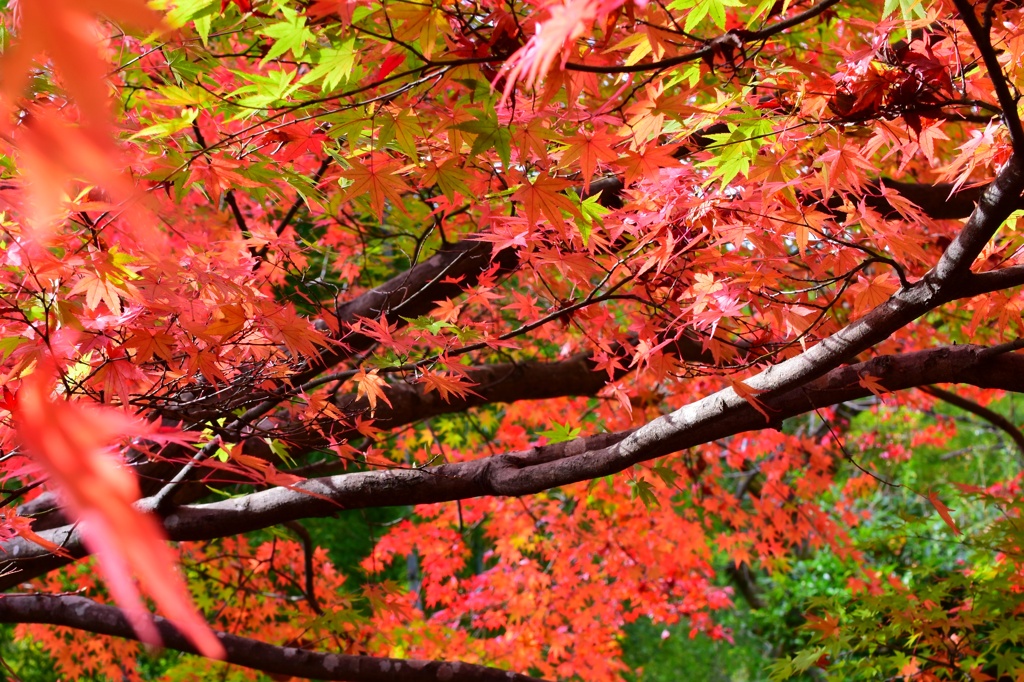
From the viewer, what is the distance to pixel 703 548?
20.0 ft

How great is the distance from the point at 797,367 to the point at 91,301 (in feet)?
5.00

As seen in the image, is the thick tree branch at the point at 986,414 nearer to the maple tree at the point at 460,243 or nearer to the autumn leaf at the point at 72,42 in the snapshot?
the maple tree at the point at 460,243

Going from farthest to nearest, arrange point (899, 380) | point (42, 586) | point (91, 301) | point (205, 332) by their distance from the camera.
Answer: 1. point (42, 586)
2. point (899, 380)
3. point (205, 332)
4. point (91, 301)

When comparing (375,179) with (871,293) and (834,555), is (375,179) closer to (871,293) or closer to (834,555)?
(871,293)

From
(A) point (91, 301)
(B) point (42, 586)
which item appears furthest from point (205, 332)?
(B) point (42, 586)

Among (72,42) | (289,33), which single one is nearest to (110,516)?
(72,42)

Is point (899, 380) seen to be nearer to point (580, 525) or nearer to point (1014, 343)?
point (1014, 343)

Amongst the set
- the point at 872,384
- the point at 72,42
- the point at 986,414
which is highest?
the point at 986,414

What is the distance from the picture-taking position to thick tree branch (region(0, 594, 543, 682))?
2.70 meters

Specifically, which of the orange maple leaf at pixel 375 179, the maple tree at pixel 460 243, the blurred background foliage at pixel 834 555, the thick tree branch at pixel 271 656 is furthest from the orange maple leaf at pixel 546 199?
the blurred background foliage at pixel 834 555

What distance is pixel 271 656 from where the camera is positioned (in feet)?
9.49

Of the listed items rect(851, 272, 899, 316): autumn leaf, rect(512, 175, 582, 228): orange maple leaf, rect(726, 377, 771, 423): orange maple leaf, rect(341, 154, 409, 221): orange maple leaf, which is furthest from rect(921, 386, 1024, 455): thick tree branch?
rect(341, 154, 409, 221): orange maple leaf

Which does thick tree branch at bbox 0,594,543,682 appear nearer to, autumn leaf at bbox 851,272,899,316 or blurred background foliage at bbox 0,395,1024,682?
autumn leaf at bbox 851,272,899,316

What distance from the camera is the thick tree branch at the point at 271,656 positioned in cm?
270
